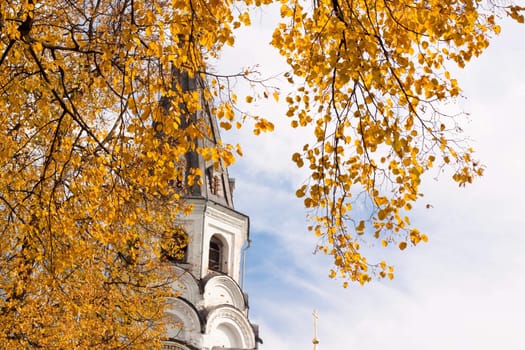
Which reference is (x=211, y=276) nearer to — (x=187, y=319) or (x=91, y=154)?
(x=187, y=319)

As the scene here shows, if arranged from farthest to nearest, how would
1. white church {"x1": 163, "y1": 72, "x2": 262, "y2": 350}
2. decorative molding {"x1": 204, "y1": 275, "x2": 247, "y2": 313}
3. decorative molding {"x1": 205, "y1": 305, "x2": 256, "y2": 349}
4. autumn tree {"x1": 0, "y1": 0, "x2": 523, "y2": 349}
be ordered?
decorative molding {"x1": 204, "y1": 275, "x2": 247, "y2": 313} < decorative molding {"x1": 205, "y1": 305, "x2": 256, "y2": 349} < white church {"x1": 163, "y1": 72, "x2": 262, "y2": 350} < autumn tree {"x1": 0, "y1": 0, "x2": 523, "y2": 349}

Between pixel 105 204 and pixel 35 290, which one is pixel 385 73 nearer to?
pixel 105 204

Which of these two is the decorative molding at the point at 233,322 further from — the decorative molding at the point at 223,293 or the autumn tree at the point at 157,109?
the autumn tree at the point at 157,109

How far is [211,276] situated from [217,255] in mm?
1426

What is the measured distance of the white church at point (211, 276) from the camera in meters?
19.6

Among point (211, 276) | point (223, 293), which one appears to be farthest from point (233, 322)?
point (211, 276)

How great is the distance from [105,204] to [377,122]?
13.2 ft

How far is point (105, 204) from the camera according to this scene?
8234 millimetres

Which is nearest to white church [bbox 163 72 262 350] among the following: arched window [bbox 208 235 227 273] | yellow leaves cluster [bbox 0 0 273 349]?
arched window [bbox 208 235 227 273]

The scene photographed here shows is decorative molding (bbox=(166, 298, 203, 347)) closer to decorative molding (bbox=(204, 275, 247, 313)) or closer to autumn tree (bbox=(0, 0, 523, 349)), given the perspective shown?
decorative molding (bbox=(204, 275, 247, 313))

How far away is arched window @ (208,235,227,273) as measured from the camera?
2130 cm

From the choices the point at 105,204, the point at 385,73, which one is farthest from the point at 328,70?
the point at 105,204

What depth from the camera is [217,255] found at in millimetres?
21641

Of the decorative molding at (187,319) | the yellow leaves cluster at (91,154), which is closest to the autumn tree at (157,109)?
the yellow leaves cluster at (91,154)
